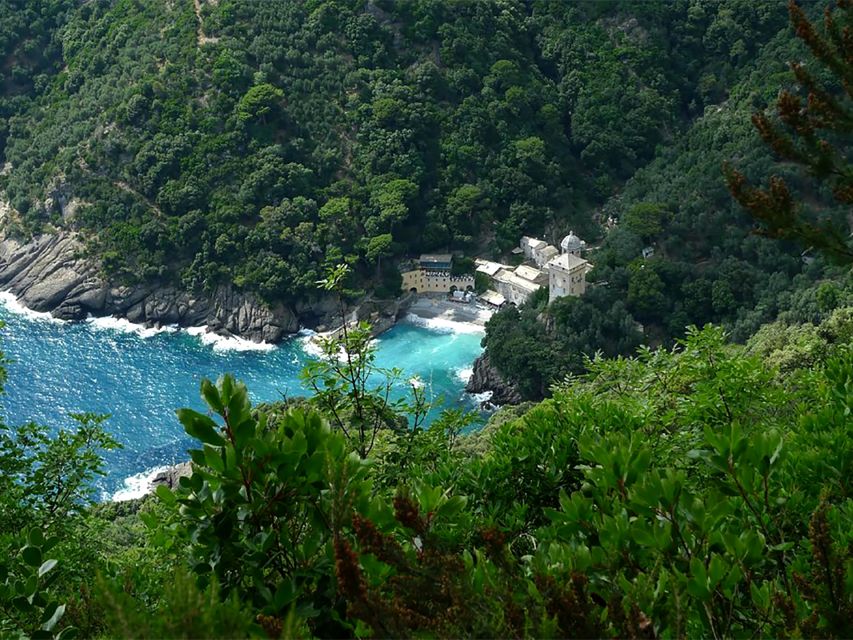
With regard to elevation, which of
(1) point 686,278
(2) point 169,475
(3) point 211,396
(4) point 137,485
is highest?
(3) point 211,396

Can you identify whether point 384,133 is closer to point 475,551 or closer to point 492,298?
point 492,298

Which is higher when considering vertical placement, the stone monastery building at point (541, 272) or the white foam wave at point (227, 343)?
the stone monastery building at point (541, 272)

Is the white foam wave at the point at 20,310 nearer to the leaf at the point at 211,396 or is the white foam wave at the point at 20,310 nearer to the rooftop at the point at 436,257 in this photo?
the rooftop at the point at 436,257

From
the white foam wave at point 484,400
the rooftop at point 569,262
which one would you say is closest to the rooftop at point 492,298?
the rooftop at point 569,262

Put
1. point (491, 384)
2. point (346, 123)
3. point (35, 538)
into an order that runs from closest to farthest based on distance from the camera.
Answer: point (35, 538) < point (491, 384) < point (346, 123)

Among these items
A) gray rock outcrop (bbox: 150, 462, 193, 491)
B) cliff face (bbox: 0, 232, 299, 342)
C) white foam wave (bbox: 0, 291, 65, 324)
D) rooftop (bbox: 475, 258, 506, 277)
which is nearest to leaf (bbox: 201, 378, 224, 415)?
gray rock outcrop (bbox: 150, 462, 193, 491)

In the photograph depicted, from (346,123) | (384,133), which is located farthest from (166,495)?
(346,123)
